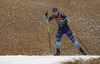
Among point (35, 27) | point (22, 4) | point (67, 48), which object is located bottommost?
point (67, 48)

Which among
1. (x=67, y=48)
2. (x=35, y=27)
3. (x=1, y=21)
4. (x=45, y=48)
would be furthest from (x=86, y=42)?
(x=1, y=21)

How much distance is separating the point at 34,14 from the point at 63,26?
23.7ft

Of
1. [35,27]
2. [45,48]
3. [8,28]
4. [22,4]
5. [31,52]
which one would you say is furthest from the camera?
[22,4]

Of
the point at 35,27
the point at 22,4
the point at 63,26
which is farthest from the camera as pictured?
the point at 22,4

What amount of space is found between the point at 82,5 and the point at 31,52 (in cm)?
947

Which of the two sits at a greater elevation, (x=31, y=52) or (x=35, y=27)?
(x=35, y=27)

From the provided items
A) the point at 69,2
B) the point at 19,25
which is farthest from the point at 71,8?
the point at 19,25

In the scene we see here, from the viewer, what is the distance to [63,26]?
5473mm

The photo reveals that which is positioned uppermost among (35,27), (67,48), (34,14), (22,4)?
(22,4)

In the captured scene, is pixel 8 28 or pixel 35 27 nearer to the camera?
pixel 8 28

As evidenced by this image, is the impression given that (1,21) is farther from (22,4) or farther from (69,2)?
(69,2)

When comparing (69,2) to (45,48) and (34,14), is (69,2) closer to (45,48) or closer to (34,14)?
(34,14)

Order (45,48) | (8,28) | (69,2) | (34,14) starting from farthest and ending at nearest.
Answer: (69,2) → (34,14) → (8,28) → (45,48)

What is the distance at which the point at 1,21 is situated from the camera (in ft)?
34.7
